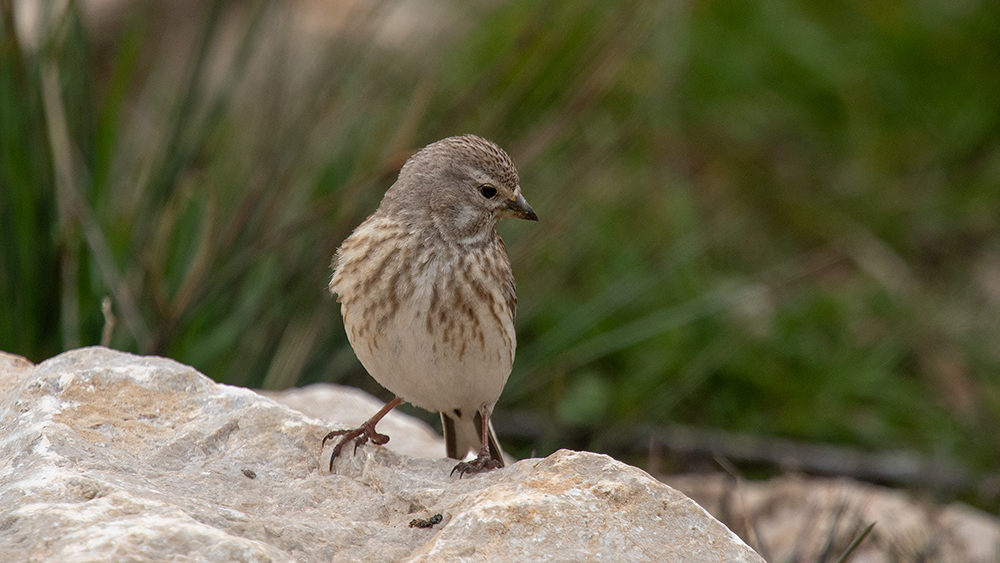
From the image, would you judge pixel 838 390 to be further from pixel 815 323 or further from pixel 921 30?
pixel 921 30

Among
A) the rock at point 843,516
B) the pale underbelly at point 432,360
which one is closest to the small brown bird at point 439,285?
the pale underbelly at point 432,360

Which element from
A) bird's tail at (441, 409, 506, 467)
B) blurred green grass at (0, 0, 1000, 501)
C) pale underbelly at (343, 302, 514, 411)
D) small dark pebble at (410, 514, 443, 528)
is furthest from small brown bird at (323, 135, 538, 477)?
small dark pebble at (410, 514, 443, 528)

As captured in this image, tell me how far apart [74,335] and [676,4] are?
13.4 ft

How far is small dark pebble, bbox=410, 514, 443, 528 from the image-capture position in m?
2.43

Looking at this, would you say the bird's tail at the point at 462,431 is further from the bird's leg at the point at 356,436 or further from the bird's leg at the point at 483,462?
the bird's leg at the point at 356,436

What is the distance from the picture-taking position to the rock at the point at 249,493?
2098mm

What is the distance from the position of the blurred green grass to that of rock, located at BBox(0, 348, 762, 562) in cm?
97

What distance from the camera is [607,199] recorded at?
6.44 m

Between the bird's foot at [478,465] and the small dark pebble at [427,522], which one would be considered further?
the bird's foot at [478,465]

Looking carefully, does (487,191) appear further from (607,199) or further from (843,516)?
(607,199)

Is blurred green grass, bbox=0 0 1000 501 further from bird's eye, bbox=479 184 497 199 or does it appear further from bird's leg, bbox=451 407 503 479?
bird's eye, bbox=479 184 497 199

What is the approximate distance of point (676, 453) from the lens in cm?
490

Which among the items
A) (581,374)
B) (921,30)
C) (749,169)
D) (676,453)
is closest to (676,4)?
(749,169)

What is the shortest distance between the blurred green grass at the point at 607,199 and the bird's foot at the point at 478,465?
0.39 metres
